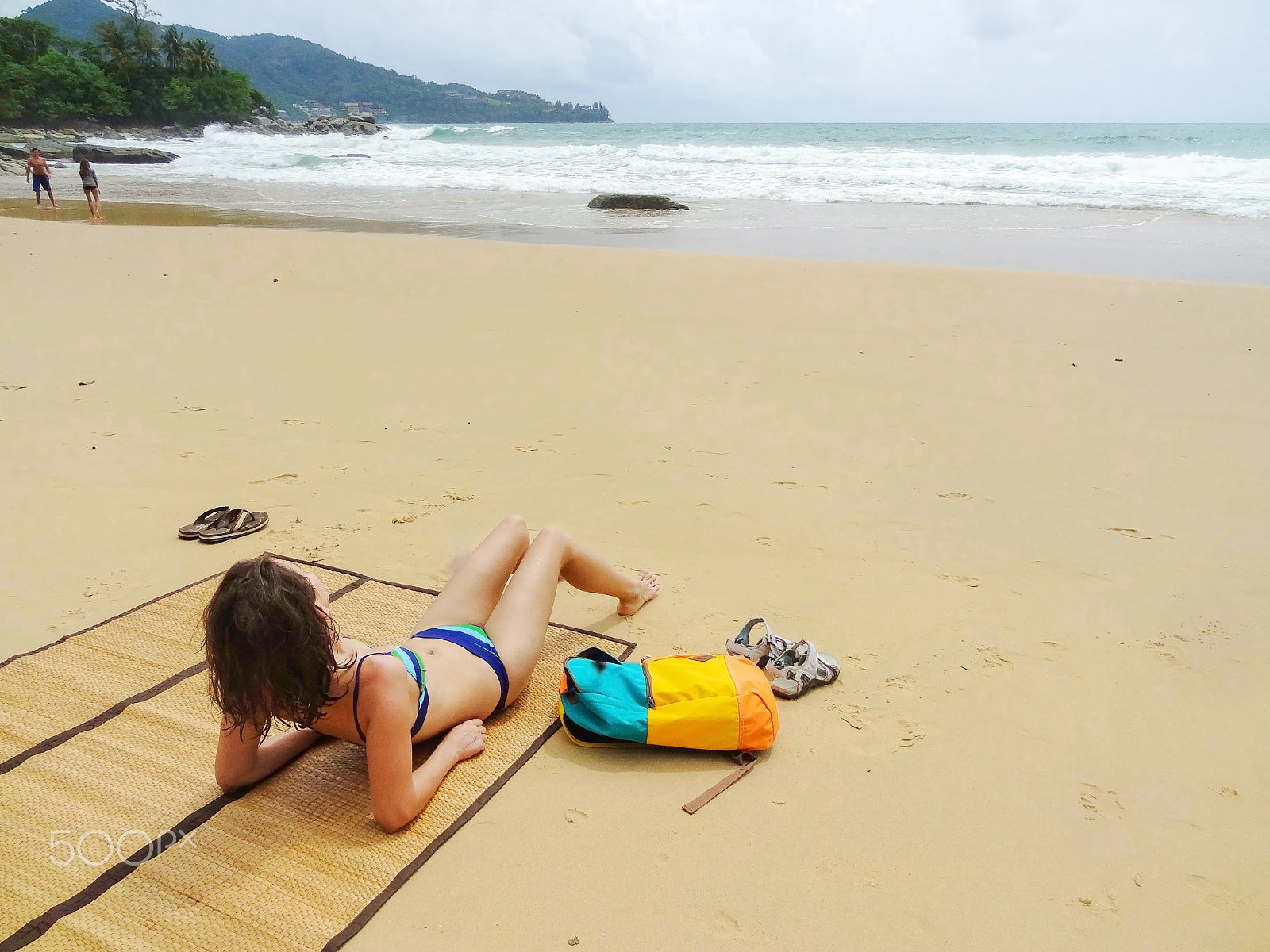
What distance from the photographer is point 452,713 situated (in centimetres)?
250

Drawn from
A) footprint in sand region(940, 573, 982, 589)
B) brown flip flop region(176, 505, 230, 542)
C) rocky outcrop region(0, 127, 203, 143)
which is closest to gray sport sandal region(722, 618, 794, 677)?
footprint in sand region(940, 573, 982, 589)

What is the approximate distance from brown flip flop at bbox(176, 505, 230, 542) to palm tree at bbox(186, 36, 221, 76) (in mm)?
59064

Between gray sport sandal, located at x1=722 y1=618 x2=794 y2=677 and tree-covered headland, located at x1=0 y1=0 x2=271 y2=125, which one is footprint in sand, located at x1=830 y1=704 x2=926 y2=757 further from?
tree-covered headland, located at x1=0 y1=0 x2=271 y2=125

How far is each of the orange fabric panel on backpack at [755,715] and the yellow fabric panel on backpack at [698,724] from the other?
0.02m

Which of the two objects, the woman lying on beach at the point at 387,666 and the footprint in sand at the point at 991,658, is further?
the footprint in sand at the point at 991,658

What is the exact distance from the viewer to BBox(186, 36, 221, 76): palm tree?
51438 mm

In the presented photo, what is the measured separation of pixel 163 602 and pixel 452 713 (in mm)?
1620

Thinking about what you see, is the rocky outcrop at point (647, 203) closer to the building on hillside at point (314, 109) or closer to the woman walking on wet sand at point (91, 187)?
the woman walking on wet sand at point (91, 187)

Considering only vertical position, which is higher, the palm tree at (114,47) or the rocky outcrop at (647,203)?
the palm tree at (114,47)

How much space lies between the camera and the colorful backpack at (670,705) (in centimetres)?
253

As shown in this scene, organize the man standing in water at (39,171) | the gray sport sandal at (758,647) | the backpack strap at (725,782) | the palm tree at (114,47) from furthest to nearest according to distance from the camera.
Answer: the palm tree at (114,47), the man standing in water at (39,171), the gray sport sandal at (758,647), the backpack strap at (725,782)

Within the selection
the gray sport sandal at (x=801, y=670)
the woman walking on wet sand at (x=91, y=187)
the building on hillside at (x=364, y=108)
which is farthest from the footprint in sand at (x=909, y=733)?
the building on hillside at (x=364, y=108)

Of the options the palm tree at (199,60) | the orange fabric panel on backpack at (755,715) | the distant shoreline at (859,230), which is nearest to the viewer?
the orange fabric panel on backpack at (755,715)

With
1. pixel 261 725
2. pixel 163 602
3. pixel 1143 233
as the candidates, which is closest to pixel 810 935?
pixel 261 725
